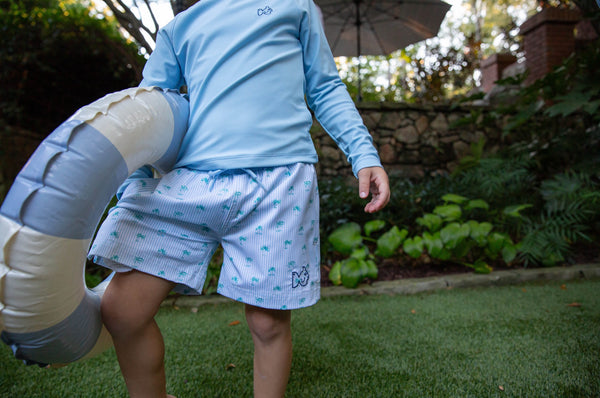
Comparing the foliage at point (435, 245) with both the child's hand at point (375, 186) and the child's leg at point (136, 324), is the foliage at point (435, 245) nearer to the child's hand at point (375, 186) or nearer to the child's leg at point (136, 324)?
the child's hand at point (375, 186)

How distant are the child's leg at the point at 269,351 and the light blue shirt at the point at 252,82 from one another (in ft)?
1.28

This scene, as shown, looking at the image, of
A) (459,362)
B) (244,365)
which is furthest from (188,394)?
(459,362)

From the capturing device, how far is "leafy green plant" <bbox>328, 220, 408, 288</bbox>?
2.62m

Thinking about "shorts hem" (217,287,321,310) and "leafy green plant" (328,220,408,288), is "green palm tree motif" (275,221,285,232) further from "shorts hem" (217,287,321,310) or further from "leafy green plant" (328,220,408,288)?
"leafy green plant" (328,220,408,288)

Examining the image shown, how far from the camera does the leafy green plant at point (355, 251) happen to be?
2617mm

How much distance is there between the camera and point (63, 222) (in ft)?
2.30

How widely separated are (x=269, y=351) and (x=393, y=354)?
2.65ft

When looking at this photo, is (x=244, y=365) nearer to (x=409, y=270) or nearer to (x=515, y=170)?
(x=409, y=270)

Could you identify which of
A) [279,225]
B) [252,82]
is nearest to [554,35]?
[252,82]

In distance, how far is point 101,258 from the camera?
92 cm

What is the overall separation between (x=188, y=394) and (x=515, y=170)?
3.63m

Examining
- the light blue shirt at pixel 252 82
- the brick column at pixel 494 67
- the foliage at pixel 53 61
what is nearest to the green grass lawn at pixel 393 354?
the light blue shirt at pixel 252 82

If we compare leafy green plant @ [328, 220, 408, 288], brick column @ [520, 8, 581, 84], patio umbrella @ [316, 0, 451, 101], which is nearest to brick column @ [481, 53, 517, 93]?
brick column @ [520, 8, 581, 84]

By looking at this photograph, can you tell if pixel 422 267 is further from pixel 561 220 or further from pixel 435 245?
pixel 561 220
